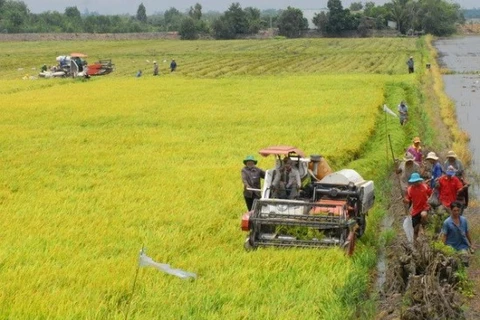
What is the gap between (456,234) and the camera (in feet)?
28.1

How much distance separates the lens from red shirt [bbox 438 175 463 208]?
30.9 feet

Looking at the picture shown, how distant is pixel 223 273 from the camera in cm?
786

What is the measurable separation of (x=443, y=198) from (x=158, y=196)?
4151 mm

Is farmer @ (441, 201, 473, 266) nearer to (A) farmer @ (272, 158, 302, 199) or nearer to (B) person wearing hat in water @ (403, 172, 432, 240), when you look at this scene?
(B) person wearing hat in water @ (403, 172, 432, 240)

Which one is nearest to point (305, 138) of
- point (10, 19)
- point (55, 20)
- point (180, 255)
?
point (180, 255)

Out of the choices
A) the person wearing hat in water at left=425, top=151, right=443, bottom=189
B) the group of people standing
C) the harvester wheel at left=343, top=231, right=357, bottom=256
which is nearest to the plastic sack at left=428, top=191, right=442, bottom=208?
the group of people standing

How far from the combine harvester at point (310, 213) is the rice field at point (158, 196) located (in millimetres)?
290

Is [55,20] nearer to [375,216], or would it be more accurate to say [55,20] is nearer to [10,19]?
[10,19]

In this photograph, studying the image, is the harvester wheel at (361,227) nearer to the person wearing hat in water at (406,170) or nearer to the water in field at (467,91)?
the person wearing hat in water at (406,170)

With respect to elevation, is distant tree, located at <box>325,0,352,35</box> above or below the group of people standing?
below

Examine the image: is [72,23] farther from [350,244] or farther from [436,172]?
[350,244]

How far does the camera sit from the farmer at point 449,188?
941cm

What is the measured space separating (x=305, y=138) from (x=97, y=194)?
255 inches

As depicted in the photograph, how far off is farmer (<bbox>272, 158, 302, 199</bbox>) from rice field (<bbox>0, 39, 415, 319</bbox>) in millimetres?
709
